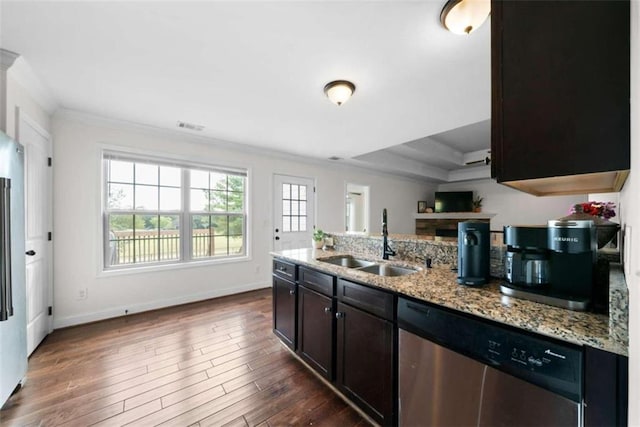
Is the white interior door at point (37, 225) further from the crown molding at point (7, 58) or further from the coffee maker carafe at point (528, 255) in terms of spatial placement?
the coffee maker carafe at point (528, 255)

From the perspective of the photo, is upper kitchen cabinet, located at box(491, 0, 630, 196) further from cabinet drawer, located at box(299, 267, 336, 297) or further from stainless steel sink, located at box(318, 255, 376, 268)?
stainless steel sink, located at box(318, 255, 376, 268)

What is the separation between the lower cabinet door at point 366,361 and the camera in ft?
4.57

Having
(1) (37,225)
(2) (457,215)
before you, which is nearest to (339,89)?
(1) (37,225)

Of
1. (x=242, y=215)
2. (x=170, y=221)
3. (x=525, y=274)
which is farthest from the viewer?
(x=242, y=215)

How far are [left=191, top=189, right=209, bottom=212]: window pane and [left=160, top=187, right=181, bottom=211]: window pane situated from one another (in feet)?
0.62

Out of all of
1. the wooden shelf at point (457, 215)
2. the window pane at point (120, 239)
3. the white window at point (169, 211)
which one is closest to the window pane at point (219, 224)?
the white window at point (169, 211)

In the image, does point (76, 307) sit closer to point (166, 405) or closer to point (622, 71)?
point (166, 405)

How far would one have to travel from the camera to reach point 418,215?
7238mm

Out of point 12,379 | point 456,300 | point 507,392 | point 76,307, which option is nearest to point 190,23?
point 456,300

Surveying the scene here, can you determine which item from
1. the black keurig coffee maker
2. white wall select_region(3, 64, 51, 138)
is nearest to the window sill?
white wall select_region(3, 64, 51, 138)

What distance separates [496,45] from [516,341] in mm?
1106

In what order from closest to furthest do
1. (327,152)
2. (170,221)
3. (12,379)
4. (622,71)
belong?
(622,71) → (12,379) → (170,221) → (327,152)

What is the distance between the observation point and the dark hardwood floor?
160 centimetres

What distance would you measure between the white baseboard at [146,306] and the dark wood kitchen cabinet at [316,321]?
232 centimetres
